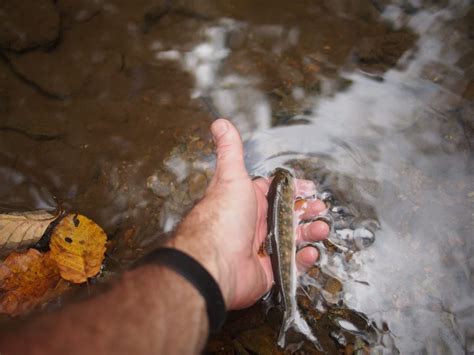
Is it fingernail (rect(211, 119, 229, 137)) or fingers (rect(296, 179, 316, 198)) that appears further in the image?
fingers (rect(296, 179, 316, 198))

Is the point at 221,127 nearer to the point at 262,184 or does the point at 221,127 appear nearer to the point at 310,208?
the point at 262,184

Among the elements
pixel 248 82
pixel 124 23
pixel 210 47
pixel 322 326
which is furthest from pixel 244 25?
pixel 322 326

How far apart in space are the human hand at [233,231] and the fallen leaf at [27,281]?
1.60 metres

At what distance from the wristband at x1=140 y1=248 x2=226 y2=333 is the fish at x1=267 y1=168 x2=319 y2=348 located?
108 cm

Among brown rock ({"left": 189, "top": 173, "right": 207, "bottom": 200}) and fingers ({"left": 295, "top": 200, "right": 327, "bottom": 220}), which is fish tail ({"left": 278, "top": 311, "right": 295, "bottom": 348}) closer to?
fingers ({"left": 295, "top": 200, "right": 327, "bottom": 220})

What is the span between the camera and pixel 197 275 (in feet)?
7.43

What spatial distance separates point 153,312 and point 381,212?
8.51ft

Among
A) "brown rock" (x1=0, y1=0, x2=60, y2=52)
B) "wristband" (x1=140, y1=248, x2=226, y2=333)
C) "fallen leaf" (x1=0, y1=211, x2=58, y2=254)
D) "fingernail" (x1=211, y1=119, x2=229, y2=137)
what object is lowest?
"fallen leaf" (x1=0, y1=211, x2=58, y2=254)

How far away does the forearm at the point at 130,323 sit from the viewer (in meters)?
1.71

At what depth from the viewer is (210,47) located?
15.3 feet

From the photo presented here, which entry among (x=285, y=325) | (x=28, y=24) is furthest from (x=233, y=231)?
(x=28, y=24)

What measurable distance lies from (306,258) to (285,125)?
159cm

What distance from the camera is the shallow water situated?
3.50 metres

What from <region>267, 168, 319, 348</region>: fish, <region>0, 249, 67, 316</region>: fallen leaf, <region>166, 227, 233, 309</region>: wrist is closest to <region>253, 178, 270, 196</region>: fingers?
Result: <region>267, 168, 319, 348</region>: fish
